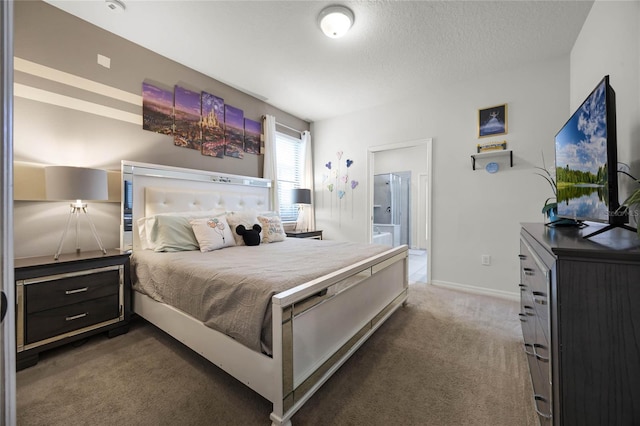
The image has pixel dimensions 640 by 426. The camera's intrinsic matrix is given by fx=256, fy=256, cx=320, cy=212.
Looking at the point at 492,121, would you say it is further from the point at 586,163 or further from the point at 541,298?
the point at 541,298

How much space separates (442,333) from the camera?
2.20m

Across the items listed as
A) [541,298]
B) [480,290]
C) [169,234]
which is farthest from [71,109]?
[480,290]

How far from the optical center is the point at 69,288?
1875 millimetres

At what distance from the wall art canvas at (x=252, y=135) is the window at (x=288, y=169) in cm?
44

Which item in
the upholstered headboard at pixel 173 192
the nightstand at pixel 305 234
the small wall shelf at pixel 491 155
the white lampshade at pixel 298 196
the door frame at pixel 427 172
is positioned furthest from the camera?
the white lampshade at pixel 298 196

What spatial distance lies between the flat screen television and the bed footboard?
1.27 m

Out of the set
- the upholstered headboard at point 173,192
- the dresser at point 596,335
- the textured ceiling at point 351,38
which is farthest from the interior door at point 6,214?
the upholstered headboard at point 173,192

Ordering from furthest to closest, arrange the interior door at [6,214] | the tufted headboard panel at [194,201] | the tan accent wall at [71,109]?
the tufted headboard panel at [194,201], the tan accent wall at [71,109], the interior door at [6,214]

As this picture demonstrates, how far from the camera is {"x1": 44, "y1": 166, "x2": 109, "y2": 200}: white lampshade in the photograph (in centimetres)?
189

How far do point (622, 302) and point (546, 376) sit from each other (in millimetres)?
458

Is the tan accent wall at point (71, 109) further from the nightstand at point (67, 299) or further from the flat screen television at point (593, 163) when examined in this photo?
the flat screen television at point (593, 163)

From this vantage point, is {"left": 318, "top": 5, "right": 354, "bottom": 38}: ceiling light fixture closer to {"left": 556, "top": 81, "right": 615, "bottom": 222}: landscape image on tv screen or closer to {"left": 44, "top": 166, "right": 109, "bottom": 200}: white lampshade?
{"left": 556, "top": 81, "right": 615, "bottom": 222}: landscape image on tv screen

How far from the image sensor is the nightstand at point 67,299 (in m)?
1.70

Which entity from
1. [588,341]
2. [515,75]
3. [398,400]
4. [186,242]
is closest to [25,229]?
[186,242]
